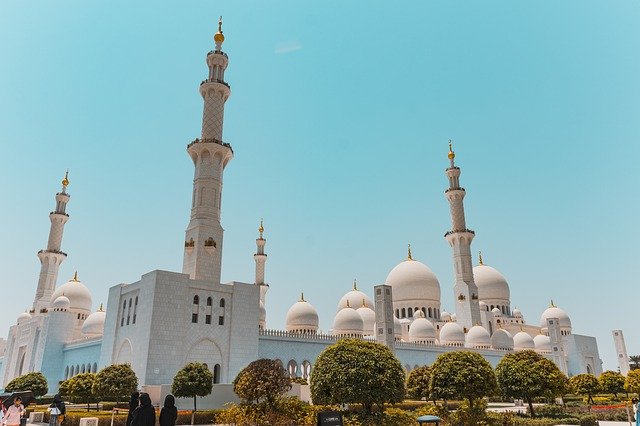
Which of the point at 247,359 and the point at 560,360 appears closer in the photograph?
the point at 247,359

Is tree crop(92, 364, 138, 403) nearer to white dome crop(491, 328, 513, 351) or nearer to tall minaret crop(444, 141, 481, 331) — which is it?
tall minaret crop(444, 141, 481, 331)

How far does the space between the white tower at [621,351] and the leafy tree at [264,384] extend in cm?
5328

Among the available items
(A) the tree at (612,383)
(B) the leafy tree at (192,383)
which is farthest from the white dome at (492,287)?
(B) the leafy tree at (192,383)

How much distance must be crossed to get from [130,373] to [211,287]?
285 inches

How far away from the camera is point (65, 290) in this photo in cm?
4828

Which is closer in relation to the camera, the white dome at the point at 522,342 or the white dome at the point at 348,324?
the white dome at the point at 348,324

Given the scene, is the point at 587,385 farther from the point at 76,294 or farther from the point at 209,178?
the point at 76,294

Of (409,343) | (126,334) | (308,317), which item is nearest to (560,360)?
(409,343)

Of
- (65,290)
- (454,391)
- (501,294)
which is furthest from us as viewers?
(501,294)

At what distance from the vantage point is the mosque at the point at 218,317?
29.2 meters

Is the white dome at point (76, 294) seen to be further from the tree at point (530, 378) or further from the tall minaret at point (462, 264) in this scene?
the tree at point (530, 378)

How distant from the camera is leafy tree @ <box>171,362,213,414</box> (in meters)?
23.5

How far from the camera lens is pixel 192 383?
77.4ft

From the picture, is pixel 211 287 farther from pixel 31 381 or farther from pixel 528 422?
pixel 528 422
